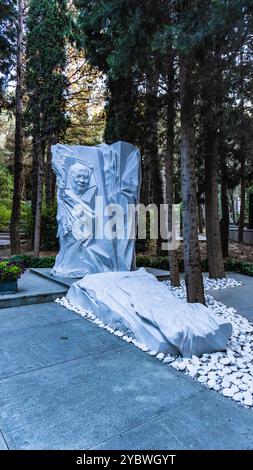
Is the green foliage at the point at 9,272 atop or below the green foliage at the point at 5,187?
below

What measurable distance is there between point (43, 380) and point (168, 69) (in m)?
Answer: 5.16

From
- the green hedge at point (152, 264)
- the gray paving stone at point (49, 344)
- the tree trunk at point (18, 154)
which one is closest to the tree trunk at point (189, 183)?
the gray paving stone at point (49, 344)

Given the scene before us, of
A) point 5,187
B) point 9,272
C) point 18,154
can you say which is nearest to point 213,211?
point 9,272

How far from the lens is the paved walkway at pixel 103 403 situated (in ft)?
5.86

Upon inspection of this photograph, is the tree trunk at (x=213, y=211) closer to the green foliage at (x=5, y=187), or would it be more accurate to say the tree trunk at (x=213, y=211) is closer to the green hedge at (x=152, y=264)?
the green hedge at (x=152, y=264)

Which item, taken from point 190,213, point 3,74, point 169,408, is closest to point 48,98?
point 3,74

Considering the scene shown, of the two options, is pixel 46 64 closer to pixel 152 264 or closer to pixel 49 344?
pixel 152 264

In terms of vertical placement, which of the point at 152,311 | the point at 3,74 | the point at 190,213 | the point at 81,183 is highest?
the point at 3,74

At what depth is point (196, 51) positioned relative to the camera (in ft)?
11.7

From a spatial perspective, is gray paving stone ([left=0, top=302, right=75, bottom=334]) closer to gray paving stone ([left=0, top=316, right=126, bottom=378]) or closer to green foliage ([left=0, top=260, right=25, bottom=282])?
gray paving stone ([left=0, top=316, right=126, bottom=378])

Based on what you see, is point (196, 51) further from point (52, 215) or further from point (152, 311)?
point (52, 215)

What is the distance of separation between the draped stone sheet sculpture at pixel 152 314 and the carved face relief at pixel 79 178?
2131 mm

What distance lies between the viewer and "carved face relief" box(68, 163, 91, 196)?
611cm
